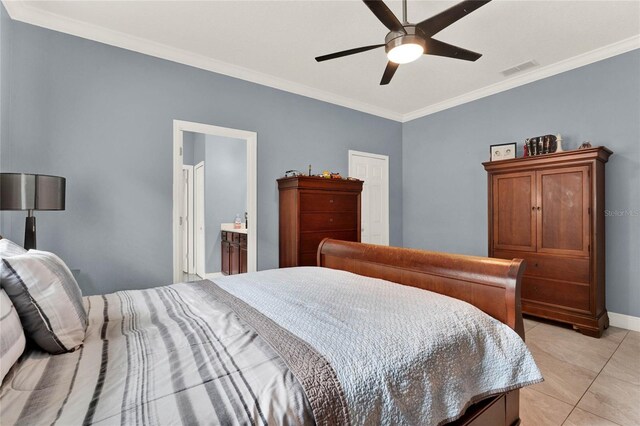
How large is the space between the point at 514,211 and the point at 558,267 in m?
0.70

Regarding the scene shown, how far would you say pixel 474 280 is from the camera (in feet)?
4.93

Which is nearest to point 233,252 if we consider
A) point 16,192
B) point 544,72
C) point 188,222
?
point 188,222

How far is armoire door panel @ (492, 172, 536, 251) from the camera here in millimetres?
3234

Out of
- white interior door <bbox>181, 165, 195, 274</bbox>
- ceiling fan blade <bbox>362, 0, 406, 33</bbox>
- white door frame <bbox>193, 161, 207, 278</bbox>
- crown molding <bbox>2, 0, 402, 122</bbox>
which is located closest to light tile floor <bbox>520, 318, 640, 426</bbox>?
ceiling fan blade <bbox>362, 0, 406, 33</bbox>

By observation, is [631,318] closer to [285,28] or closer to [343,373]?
[343,373]

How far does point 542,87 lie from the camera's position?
3.54 m

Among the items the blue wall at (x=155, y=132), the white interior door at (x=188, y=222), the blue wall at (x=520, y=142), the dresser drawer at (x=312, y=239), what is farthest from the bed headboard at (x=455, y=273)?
the white interior door at (x=188, y=222)

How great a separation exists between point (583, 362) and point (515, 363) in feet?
5.55

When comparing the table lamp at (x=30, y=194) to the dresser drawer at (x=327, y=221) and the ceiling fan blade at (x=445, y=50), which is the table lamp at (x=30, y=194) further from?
the ceiling fan blade at (x=445, y=50)

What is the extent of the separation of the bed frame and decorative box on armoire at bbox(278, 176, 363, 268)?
145 cm

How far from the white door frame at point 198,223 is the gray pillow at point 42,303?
410cm

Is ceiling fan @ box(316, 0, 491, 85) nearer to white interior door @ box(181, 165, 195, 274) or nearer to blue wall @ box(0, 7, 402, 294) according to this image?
blue wall @ box(0, 7, 402, 294)

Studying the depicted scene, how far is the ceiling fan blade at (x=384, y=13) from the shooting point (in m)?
1.68

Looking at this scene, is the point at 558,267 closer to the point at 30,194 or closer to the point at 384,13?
the point at 384,13
